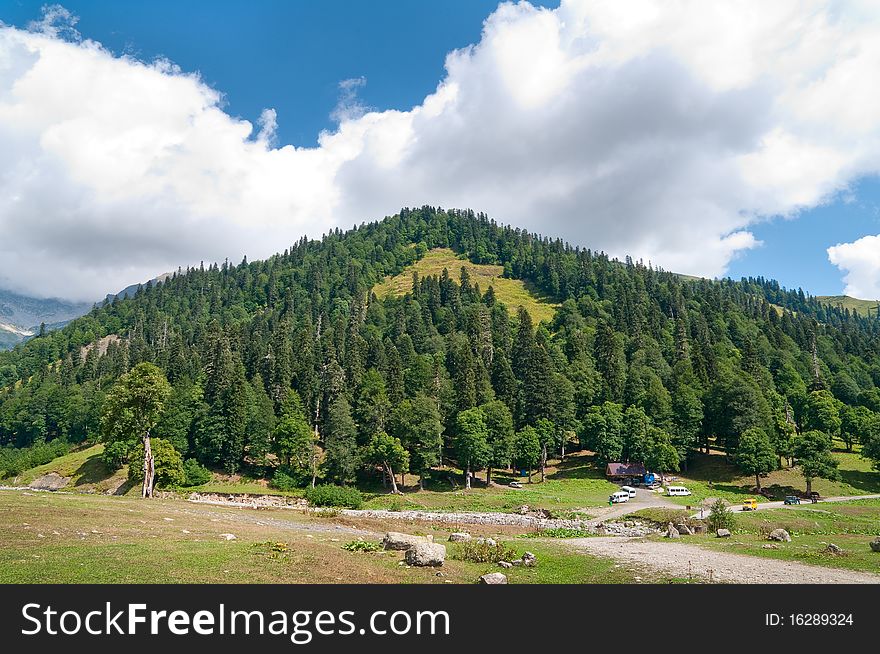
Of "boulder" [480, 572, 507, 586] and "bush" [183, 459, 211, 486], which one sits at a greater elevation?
"boulder" [480, 572, 507, 586]

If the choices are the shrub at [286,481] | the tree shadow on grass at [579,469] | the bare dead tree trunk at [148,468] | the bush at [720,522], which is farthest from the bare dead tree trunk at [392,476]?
the bush at [720,522]

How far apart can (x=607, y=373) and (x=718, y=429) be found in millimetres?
29392

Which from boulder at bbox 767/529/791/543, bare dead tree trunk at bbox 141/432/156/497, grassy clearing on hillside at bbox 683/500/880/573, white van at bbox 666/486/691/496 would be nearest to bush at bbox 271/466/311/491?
bare dead tree trunk at bbox 141/432/156/497

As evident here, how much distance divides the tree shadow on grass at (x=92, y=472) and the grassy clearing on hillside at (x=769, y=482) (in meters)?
104

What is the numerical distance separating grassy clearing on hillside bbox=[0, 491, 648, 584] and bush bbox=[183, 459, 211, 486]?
51.6m

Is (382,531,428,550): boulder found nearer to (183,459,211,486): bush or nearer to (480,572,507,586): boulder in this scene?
(480,572,507,586): boulder

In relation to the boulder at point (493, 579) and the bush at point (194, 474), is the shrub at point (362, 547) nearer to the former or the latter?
the boulder at point (493, 579)

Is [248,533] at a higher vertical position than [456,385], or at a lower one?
lower

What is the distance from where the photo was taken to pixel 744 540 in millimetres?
39531

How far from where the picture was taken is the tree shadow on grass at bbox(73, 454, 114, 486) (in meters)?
90.7

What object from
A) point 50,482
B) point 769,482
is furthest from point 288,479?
point 769,482

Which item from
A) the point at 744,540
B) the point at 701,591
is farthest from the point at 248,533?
the point at 744,540

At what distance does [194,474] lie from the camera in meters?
88.4

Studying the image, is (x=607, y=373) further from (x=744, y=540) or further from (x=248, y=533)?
(x=248, y=533)
